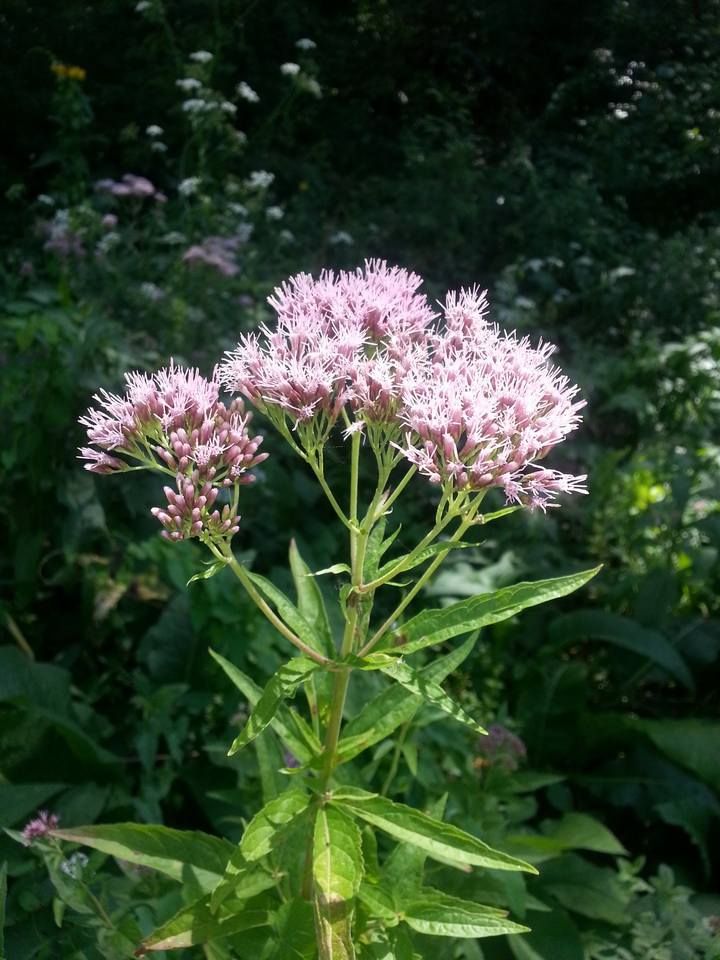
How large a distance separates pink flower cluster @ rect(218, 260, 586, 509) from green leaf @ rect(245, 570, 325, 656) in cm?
25

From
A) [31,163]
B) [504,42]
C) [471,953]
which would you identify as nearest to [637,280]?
[504,42]

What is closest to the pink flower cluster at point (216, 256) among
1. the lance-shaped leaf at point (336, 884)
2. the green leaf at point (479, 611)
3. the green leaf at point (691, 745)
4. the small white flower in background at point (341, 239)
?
the small white flower in background at point (341, 239)

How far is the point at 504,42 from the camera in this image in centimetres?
785

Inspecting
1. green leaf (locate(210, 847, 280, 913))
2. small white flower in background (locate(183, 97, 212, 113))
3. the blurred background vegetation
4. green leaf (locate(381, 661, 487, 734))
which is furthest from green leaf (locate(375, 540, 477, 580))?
small white flower in background (locate(183, 97, 212, 113))

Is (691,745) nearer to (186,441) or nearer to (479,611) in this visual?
(479,611)

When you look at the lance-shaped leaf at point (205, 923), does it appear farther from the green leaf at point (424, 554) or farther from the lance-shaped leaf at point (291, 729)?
the green leaf at point (424, 554)

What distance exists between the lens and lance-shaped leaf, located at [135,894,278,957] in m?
1.26

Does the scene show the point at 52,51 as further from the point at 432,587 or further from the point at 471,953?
the point at 471,953

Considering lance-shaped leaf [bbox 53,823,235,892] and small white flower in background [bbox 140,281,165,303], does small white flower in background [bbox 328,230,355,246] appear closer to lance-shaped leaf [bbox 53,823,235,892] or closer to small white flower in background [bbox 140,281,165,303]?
small white flower in background [bbox 140,281,165,303]

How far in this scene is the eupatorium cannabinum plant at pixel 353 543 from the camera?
1217mm

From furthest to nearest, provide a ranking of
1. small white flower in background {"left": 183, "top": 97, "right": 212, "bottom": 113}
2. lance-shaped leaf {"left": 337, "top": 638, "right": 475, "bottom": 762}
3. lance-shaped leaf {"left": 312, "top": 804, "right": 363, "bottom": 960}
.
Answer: small white flower in background {"left": 183, "top": 97, "right": 212, "bottom": 113} → lance-shaped leaf {"left": 337, "top": 638, "right": 475, "bottom": 762} → lance-shaped leaf {"left": 312, "top": 804, "right": 363, "bottom": 960}

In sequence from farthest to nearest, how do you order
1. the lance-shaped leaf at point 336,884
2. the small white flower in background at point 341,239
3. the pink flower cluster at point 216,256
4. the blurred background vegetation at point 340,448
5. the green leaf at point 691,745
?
the small white flower in background at point 341,239 → the pink flower cluster at point 216,256 → the green leaf at point 691,745 → the blurred background vegetation at point 340,448 → the lance-shaped leaf at point 336,884

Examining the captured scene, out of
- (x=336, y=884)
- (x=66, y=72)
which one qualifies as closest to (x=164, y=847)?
(x=336, y=884)

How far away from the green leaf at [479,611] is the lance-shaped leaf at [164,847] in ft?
1.79
